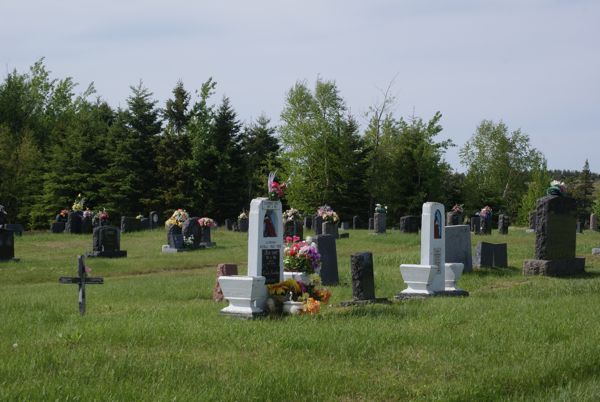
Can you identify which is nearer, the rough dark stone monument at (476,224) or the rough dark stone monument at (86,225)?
the rough dark stone monument at (86,225)

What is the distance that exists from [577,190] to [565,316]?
79793 millimetres

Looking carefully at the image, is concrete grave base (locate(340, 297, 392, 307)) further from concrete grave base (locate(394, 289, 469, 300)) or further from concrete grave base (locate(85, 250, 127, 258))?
concrete grave base (locate(85, 250, 127, 258))

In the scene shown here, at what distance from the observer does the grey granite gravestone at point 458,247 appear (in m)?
20.8

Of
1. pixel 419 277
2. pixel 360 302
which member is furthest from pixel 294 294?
pixel 419 277

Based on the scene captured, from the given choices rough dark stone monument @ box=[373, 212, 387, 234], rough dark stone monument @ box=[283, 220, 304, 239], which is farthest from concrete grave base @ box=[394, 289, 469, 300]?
rough dark stone monument @ box=[373, 212, 387, 234]

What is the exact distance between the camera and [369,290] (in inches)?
557

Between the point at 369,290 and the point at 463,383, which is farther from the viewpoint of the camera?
the point at 369,290

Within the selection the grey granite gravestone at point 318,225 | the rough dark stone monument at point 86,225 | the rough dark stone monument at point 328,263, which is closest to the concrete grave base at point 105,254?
the grey granite gravestone at point 318,225

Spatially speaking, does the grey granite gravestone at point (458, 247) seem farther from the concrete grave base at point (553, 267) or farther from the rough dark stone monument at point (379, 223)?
the rough dark stone monument at point (379, 223)

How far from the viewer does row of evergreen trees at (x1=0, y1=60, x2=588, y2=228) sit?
57.1 meters

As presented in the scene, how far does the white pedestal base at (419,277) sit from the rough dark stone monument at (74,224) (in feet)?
95.0

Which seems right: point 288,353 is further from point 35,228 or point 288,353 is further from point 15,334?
point 35,228

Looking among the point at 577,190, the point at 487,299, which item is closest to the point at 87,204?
the point at 487,299

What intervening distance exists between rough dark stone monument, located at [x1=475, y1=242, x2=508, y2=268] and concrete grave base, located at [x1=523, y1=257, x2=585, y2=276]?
132 centimetres
